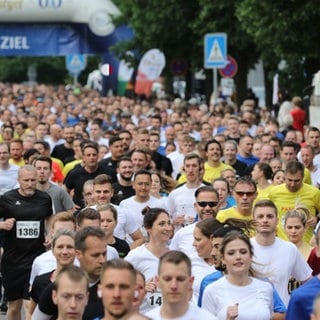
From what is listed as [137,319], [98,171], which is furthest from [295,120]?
[137,319]

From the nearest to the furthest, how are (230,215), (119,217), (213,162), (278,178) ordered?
(230,215), (119,217), (278,178), (213,162)

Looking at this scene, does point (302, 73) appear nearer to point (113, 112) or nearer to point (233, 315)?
point (113, 112)

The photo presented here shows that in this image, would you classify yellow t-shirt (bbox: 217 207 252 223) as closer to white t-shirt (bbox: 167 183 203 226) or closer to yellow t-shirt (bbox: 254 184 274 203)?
white t-shirt (bbox: 167 183 203 226)

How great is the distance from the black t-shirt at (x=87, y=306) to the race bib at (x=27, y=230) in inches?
171

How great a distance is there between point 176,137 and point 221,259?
47.3 ft

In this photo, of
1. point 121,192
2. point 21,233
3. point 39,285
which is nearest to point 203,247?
point 39,285

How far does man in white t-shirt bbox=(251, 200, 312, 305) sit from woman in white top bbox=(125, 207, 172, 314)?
706mm

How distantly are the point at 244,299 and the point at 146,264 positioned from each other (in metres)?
1.76

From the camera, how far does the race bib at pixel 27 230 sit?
13898mm

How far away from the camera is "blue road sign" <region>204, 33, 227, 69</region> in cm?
2789

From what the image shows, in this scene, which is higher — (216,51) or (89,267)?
(216,51)

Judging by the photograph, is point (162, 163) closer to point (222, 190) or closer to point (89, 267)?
point (222, 190)

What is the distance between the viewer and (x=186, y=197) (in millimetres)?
15398

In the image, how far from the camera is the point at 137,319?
740 cm
